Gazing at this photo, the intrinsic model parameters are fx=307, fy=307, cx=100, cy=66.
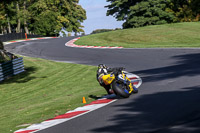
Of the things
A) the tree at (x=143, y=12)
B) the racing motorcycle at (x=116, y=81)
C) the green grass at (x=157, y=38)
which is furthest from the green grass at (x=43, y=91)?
the tree at (x=143, y=12)

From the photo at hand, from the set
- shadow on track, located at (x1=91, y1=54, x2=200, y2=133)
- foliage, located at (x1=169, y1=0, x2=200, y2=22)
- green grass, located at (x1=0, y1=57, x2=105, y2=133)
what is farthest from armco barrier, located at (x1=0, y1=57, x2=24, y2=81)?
foliage, located at (x1=169, y1=0, x2=200, y2=22)

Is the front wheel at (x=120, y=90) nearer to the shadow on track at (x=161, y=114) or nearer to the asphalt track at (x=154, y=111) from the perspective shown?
the asphalt track at (x=154, y=111)

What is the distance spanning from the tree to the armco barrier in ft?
123

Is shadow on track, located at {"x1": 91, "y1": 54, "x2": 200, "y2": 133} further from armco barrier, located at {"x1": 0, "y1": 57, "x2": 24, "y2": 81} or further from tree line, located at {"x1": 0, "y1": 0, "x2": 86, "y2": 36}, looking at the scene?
tree line, located at {"x1": 0, "y1": 0, "x2": 86, "y2": 36}

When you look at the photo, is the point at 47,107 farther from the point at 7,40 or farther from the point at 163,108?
the point at 7,40

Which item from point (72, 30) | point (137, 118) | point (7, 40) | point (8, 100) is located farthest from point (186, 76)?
point (72, 30)

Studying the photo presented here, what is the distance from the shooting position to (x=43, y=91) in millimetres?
16750

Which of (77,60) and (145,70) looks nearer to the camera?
(145,70)

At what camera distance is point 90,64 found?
2380 centimetres

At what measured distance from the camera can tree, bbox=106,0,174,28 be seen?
5753cm

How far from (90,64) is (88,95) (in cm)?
1045

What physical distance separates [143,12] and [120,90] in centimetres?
4974

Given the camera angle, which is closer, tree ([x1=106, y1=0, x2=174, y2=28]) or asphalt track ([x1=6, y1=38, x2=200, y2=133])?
asphalt track ([x1=6, y1=38, x2=200, y2=133])

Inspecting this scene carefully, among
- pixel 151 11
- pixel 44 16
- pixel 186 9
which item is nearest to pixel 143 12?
pixel 151 11
